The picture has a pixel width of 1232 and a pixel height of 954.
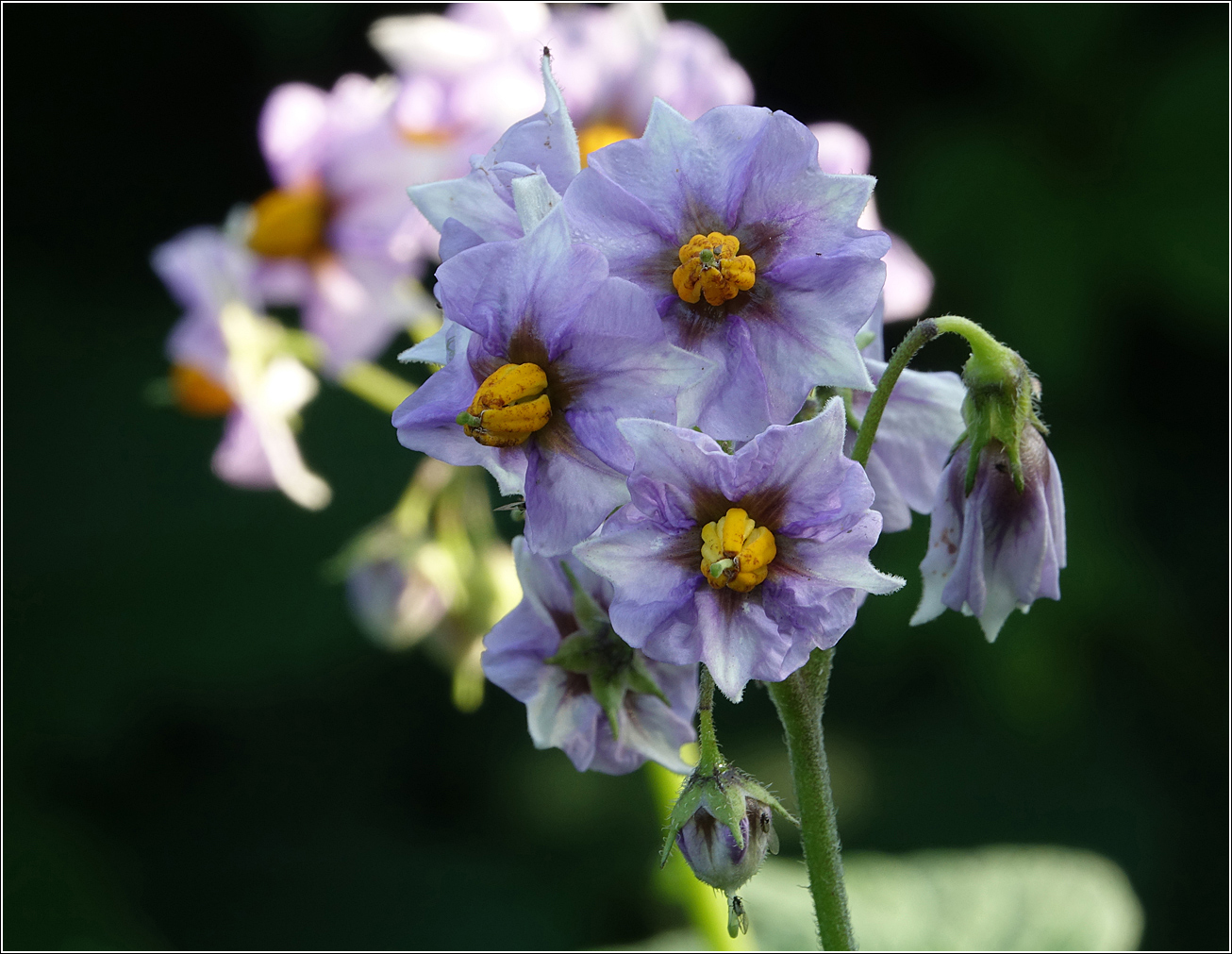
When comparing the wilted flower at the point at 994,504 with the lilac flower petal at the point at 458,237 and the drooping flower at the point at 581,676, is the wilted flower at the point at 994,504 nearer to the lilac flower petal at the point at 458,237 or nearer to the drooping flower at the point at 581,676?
the drooping flower at the point at 581,676

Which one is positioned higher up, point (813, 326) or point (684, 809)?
point (813, 326)

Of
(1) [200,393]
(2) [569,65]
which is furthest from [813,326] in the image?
(1) [200,393]

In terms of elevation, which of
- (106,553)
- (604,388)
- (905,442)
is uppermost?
(604,388)

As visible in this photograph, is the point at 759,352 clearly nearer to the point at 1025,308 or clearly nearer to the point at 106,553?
the point at 1025,308

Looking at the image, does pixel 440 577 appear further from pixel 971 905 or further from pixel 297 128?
pixel 971 905

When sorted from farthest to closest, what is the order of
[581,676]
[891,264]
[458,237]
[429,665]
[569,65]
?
[429,665]
[569,65]
[891,264]
[581,676]
[458,237]

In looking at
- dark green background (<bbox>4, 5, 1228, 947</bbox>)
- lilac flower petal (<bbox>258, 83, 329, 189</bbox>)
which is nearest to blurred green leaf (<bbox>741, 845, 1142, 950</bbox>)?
dark green background (<bbox>4, 5, 1228, 947</bbox>)

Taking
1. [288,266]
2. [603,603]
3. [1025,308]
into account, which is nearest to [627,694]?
[603,603]
